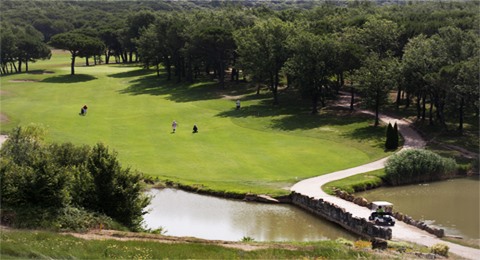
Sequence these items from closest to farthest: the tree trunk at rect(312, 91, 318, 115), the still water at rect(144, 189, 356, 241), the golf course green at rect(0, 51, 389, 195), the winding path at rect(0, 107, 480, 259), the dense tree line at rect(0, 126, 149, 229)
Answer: the dense tree line at rect(0, 126, 149, 229)
the winding path at rect(0, 107, 480, 259)
the still water at rect(144, 189, 356, 241)
the golf course green at rect(0, 51, 389, 195)
the tree trunk at rect(312, 91, 318, 115)

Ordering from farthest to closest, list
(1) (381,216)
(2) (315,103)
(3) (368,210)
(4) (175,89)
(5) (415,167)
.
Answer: (4) (175,89) → (2) (315,103) → (5) (415,167) → (3) (368,210) → (1) (381,216)

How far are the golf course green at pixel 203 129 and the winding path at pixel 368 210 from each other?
169 centimetres

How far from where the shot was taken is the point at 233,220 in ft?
151

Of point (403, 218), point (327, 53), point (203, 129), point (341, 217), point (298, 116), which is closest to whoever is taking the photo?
point (403, 218)

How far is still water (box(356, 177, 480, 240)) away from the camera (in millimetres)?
45009

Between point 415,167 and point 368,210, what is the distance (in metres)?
13.6

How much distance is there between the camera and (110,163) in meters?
37.1

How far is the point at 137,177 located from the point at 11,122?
4979 centimetres

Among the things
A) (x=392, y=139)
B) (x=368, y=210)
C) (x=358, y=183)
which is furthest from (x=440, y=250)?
(x=392, y=139)

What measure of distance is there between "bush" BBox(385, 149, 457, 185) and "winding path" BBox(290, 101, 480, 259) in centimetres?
319

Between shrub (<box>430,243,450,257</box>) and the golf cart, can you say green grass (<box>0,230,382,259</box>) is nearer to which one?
shrub (<box>430,243,450,257</box>)

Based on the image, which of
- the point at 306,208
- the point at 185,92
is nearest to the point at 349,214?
the point at 306,208

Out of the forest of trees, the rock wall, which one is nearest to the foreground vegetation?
the rock wall

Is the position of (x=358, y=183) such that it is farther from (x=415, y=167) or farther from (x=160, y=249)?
(x=160, y=249)
